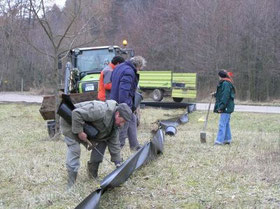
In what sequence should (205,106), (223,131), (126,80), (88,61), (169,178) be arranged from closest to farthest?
1. (169,178)
2. (126,80)
3. (223,131)
4. (88,61)
5. (205,106)

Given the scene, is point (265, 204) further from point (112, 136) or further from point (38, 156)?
point (38, 156)

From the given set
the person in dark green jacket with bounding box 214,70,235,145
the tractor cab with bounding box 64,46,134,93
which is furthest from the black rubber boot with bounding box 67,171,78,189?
the tractor cab with bounding box 64,46,134,93

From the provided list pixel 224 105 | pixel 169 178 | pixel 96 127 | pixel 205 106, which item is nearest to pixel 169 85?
pixel 205 106

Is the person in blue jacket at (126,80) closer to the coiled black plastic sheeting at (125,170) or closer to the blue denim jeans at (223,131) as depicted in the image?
the coiled black plastic sheeting at (125,170)

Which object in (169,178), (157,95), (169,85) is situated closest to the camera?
(169,178)

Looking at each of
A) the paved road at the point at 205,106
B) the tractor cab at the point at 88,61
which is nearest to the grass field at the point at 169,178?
the tractor cab at the point at 88,61

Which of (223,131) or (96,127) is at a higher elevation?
(96,127)

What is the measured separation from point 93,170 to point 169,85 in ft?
56.5

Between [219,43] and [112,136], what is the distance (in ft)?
73.2

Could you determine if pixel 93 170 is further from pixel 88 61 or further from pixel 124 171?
pixel 88 61

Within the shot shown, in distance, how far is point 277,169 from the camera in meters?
5.58

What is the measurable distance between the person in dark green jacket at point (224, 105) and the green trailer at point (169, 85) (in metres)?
12.6

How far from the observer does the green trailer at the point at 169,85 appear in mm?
21047

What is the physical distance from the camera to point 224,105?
819cm
